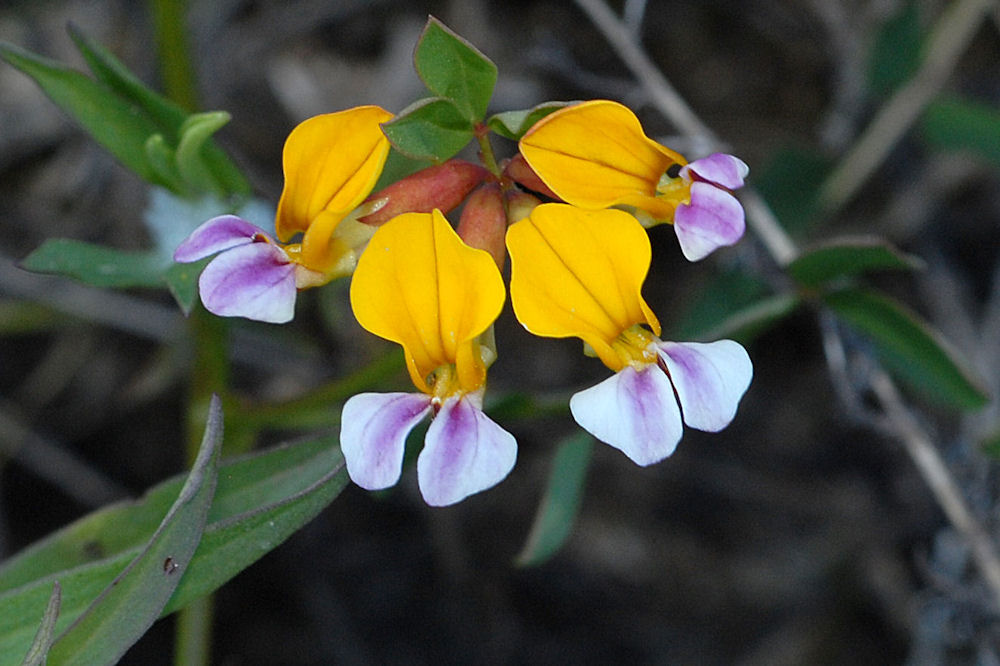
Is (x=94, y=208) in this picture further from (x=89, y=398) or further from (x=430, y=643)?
(x=430, y=643)

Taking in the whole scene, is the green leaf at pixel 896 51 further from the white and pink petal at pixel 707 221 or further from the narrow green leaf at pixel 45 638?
the narrow green leaf at pixel 45 638

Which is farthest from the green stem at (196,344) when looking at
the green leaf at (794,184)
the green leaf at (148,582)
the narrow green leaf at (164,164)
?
the green leaf at (794,184)

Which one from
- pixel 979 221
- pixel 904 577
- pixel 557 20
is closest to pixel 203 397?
pixel 557 20

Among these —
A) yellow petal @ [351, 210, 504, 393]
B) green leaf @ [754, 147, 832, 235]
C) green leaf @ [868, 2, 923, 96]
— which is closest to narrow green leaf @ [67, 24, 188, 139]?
yellow petal @ [351, 210, 504, 393]

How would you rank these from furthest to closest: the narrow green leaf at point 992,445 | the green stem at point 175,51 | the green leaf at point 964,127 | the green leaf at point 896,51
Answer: the green leaf at point 896,51
the green leaf at point 964,127
the green stem at point 175,51
the narrow green leaf at point 992,445

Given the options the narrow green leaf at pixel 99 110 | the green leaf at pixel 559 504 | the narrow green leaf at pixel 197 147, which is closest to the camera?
the narrow green leaf at pixel 197 147

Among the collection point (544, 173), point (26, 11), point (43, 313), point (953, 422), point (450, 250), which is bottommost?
point (43, 313)

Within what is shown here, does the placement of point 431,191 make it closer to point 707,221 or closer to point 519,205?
point 519,205
